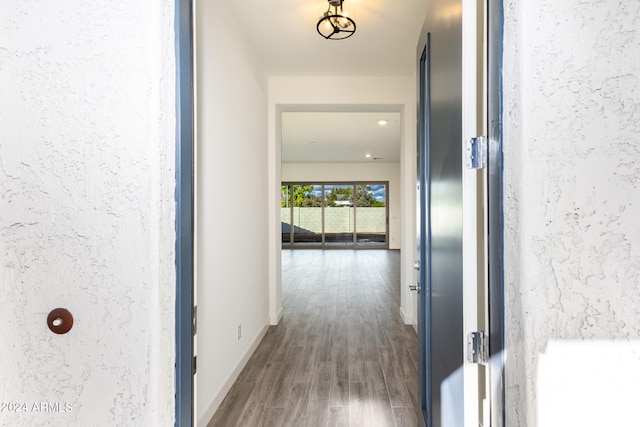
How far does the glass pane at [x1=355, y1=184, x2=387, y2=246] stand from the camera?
12.1 meters

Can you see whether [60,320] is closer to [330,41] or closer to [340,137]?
[330,41]

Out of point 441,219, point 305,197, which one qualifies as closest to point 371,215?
point 305,197

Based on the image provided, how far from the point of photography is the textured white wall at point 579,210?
77cm

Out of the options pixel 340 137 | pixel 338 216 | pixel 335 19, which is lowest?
pixel 338 216

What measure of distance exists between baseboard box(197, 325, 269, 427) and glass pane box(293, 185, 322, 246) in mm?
8812

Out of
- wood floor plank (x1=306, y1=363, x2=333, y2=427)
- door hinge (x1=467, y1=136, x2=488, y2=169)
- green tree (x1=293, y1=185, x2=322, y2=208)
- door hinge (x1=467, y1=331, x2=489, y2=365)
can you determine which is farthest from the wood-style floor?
green tree (x1=293, y1=185, x2=322, y2=208)

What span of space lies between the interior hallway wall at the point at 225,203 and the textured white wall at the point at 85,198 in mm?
881

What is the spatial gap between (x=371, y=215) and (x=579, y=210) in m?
11.5

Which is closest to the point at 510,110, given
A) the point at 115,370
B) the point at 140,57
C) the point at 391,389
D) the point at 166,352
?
the point at 140,57

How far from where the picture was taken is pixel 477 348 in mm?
993

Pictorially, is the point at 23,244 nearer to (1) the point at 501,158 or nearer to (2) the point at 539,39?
(1) the point at 501,158

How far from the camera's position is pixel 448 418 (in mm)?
1261

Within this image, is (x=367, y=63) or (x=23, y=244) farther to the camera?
(x=367, y=63)

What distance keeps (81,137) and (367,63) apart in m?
3.13
